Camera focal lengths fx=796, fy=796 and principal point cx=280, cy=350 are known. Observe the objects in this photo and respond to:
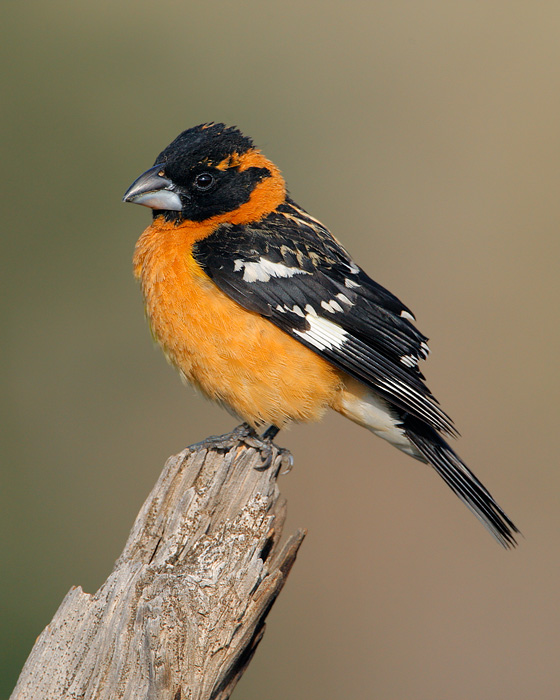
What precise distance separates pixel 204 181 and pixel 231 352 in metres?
1.17

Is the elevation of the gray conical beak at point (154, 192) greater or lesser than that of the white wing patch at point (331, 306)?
greater

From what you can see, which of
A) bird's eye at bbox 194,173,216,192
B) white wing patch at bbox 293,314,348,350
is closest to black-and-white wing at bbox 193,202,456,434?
white wing patch at bbox 293,314,348,350

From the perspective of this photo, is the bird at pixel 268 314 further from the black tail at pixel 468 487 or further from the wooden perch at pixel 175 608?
the wooden perch at pixel 175 608

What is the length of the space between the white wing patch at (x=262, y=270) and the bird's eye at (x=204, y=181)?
2.12 feet

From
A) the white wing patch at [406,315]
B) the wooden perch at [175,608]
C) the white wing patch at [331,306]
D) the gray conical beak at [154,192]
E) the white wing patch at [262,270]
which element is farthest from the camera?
the white wing patch at [406,315]

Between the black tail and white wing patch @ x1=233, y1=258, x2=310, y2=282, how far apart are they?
125 cm

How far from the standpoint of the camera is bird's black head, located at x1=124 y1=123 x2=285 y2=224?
15.1ft

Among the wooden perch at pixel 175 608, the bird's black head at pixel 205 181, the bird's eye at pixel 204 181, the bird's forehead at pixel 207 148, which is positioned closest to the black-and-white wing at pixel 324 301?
the bird's black head at pixel 205 181

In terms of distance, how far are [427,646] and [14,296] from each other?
4.87 metres

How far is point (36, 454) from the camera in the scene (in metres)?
7.40

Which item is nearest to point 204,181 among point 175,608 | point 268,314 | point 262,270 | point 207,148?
point 207,148

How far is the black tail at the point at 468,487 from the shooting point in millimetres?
4449

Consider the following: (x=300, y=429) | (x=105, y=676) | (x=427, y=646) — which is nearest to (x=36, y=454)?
(x=300, y=429)

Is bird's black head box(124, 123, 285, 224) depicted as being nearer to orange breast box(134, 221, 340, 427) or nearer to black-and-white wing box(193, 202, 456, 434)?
black-and-white wing box(193, 202, 456, 434)
